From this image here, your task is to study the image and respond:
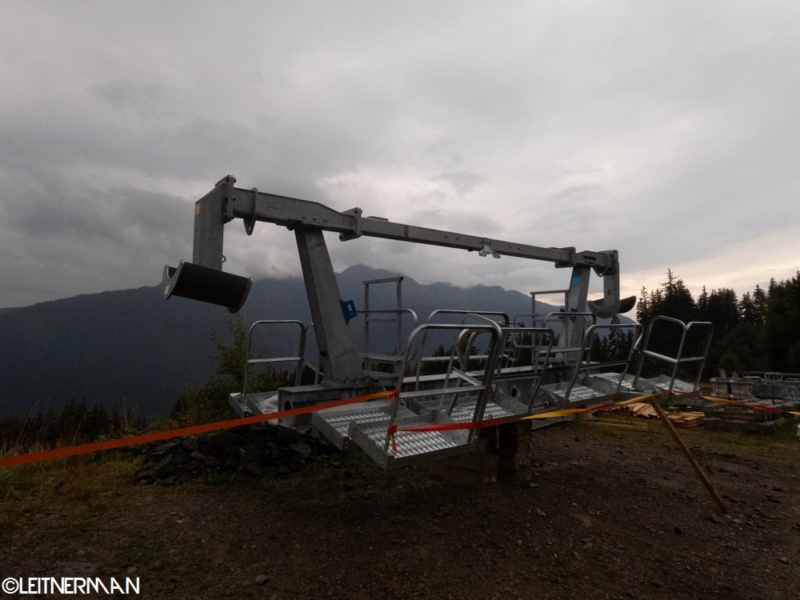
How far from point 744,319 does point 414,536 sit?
67006 mm

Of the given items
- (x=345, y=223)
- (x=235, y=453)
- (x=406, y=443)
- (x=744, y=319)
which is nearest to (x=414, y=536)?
(x=406, y=443)

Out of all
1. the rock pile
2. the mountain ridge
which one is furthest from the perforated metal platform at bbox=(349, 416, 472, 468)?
the mountain ridge

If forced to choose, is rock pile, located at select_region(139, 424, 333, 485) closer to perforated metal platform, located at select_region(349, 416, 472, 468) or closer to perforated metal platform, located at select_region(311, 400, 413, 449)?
perforated metal platform, located at select_region(311, 400, 413, 449)

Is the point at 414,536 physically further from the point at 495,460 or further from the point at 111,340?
the point at 111,340

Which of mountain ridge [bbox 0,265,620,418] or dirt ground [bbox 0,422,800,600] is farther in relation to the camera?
mountain ridge [bbox 0,265,620,418]

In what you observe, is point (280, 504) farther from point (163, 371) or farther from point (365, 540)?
point (163, 371)

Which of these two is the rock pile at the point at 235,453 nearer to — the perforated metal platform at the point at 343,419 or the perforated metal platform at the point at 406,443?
the perforated metal platform at the point at 343,419

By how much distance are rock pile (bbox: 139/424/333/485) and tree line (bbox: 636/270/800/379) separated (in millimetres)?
4695

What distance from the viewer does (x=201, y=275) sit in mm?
4457

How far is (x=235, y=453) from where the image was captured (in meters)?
5.96

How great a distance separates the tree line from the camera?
25828 mm

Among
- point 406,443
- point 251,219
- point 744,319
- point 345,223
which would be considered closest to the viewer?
point 406,443

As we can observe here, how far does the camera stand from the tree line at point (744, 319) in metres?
25.8

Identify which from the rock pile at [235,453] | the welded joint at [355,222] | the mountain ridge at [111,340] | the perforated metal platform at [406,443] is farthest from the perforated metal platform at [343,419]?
the mountain ridge at [111,340]
